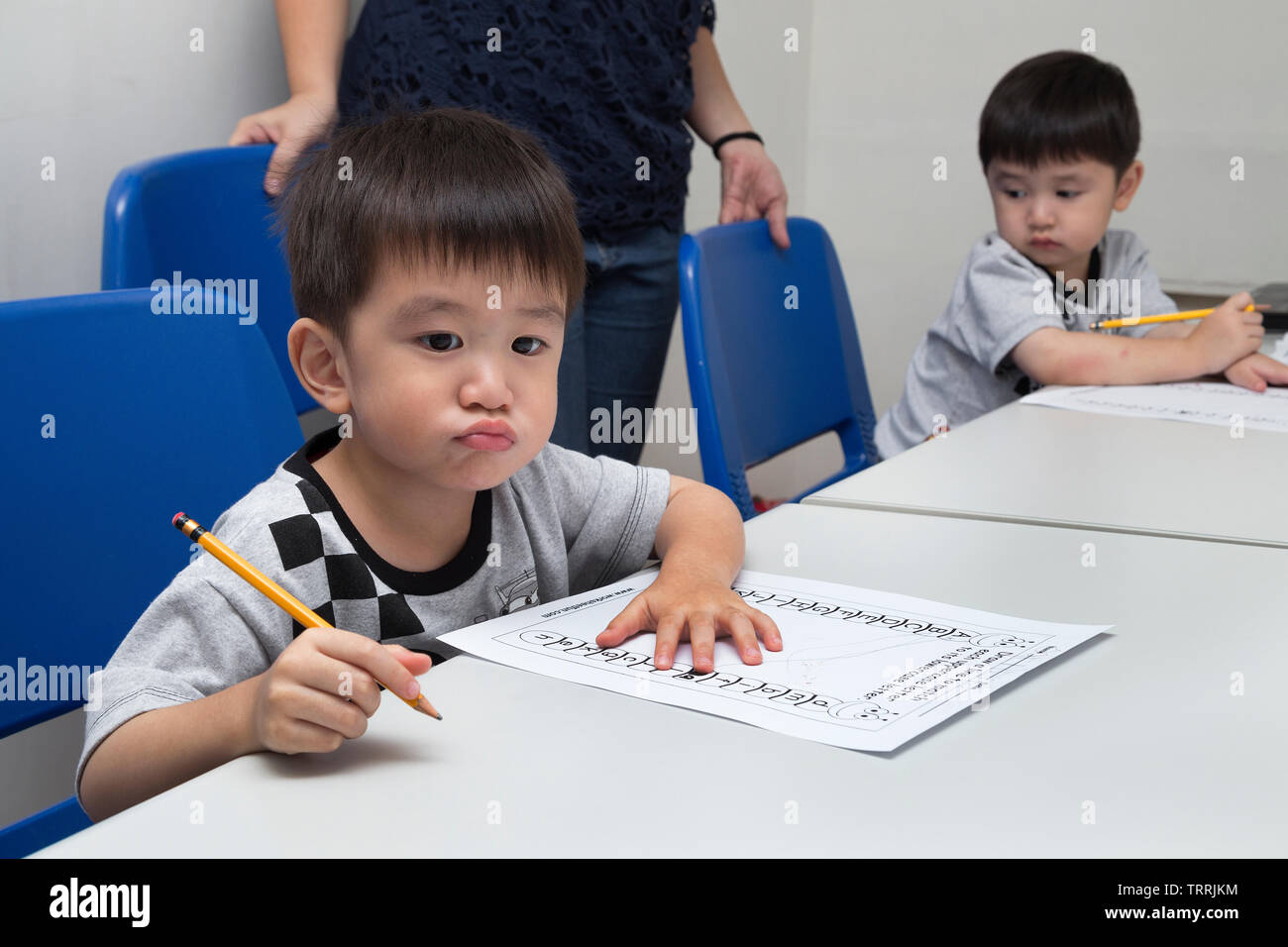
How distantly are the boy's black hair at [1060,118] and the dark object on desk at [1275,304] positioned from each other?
1.15 feet

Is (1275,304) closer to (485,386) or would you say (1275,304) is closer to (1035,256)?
(1035,256)

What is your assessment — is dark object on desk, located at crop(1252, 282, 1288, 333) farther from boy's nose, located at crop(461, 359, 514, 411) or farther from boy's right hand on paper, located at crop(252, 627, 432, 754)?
boy's right hand on paper, located at crop(252, 627, 432, 754)

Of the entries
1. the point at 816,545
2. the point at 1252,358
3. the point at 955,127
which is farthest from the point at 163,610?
the point at 955,127

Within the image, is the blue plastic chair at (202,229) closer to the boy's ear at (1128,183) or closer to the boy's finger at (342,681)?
the boy's finger at (342,681)

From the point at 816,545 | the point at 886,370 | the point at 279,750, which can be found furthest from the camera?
the point at 886,370

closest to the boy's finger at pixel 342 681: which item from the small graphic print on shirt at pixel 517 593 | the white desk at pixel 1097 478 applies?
the small graphic print on shirt at pixel 517 593

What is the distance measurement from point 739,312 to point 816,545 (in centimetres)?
71

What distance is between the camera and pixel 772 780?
54 centimetres

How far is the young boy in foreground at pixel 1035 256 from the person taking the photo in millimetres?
1730

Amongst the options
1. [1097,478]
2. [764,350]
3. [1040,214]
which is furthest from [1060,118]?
[1097,478]

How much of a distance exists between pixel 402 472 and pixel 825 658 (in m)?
0.33

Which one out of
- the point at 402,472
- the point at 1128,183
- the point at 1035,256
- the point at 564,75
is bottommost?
the point at 402,472
